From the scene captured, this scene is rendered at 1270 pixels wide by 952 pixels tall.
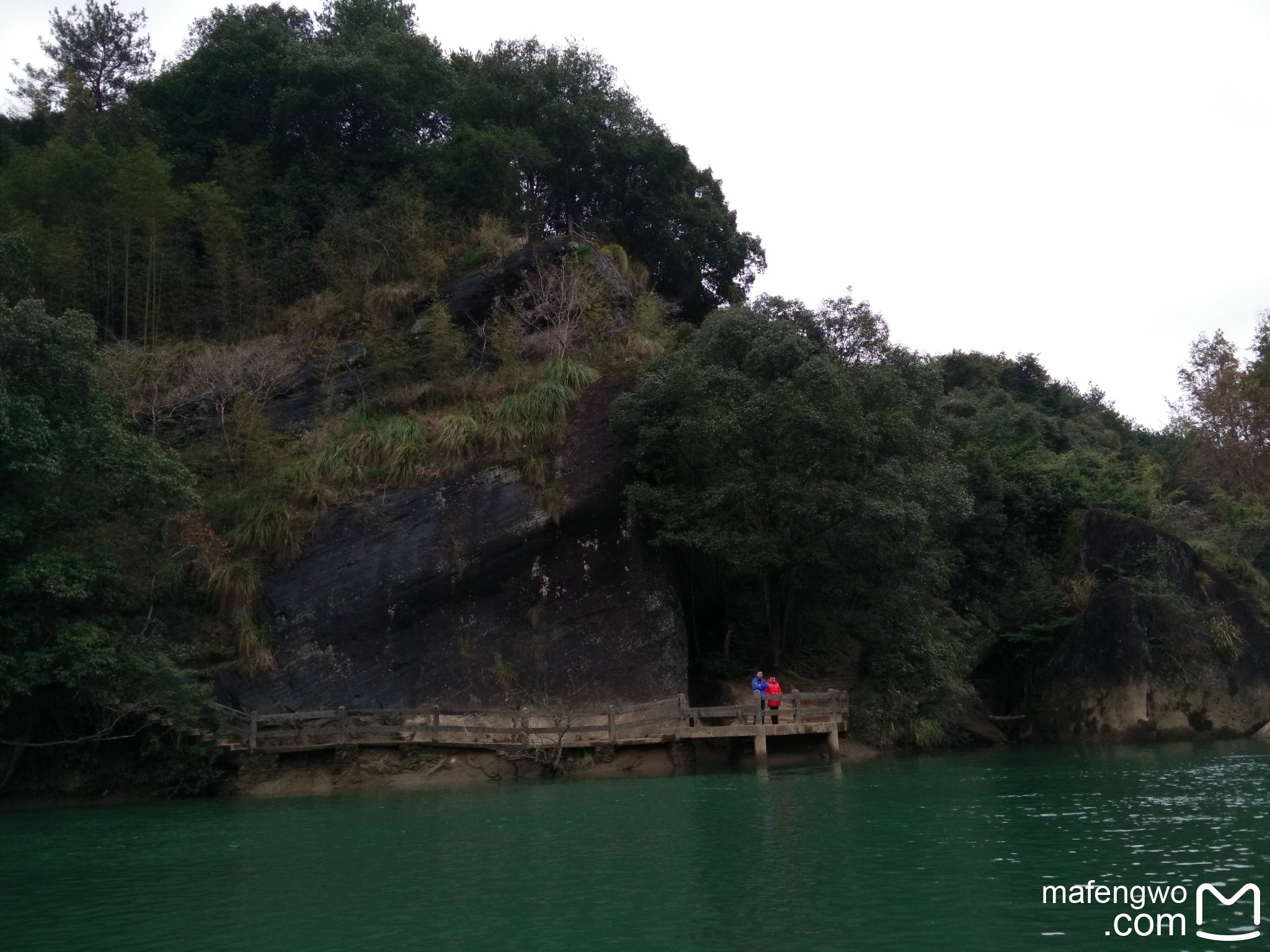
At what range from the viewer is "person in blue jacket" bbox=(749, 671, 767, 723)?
2348cm

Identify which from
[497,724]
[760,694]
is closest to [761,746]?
[760,694]

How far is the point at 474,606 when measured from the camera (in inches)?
996

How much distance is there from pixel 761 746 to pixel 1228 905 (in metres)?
15.0

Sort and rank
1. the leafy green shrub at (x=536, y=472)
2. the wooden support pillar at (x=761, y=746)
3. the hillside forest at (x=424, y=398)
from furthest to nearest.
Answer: the leafy green shrub at (x=536, y=472) < the wooden support pillar at (x=761, y=746) < the hillside forest at (x=424, y=398)

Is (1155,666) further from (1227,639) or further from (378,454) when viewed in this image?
(378,454)

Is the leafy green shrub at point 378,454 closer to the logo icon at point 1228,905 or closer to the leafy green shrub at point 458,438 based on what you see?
the leafy green shrub at point 458,438

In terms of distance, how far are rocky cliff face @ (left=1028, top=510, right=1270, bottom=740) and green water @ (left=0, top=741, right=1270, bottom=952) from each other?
8.77m

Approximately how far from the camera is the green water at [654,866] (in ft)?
29.5

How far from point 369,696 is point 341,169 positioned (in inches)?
811

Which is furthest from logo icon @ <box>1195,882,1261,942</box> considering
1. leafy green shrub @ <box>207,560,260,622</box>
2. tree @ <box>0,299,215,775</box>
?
leafy green shrub @ <box>207,560,260,622</box>

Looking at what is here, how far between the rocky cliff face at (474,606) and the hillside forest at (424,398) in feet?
2.22

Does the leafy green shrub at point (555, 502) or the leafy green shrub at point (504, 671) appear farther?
the leafy green shrub at point (555, 502)

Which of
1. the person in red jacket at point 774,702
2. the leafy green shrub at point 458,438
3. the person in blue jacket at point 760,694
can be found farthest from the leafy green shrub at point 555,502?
the person in red jacket at point 774,702

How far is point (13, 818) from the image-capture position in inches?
765
